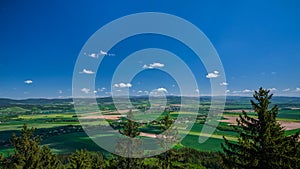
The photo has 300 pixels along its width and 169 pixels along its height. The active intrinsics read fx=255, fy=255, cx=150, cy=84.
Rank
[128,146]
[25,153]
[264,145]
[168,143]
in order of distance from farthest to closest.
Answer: [128,146], [168,143], [25,153], [264,145]

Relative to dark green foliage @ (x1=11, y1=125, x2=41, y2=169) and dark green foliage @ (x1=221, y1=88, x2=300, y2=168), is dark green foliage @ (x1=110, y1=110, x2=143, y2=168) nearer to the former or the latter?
dark green foliage @ (x1=11, y1=125, x2=41, y2=169)

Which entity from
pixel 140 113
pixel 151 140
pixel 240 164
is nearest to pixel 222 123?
pixel 140 113

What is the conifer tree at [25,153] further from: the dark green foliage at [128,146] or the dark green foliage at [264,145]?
the dark green foliage at [264,145]

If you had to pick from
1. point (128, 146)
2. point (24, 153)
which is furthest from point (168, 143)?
point (24, 153)

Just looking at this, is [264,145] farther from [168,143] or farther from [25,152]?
[25,152]

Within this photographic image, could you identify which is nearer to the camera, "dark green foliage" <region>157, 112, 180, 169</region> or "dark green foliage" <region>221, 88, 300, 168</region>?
"dark green foliage" <region>221, 88, 300, 168</region>

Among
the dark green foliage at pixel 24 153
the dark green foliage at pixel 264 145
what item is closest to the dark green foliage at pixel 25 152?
the dark green foliage at pixel 24 153

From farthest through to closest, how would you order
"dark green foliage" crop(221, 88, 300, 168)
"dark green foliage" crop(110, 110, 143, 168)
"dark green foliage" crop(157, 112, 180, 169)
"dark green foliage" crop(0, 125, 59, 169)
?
"dark green foliage" crop(110, 110, 143, 168)
"dark green foliage" crop(157, 112, 180, 169)
"dark green foliage" crop(0, 125, 59, 169)
"dark green foliage" crop(221, 88, 300, 168)

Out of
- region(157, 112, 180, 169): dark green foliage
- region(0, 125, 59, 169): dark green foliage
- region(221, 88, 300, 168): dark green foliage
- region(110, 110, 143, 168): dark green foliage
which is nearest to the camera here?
region(221, 88, 300, 168): dark green foliage

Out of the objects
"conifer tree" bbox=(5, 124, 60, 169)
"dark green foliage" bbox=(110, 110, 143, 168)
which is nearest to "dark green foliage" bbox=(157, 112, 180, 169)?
"dark green foliage" bbox=(110, 110, 143, 168)
